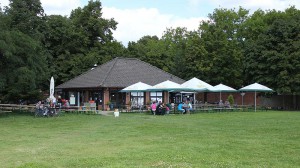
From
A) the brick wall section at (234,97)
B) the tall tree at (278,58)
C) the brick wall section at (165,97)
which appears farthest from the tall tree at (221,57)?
the brick wall section at (165,97)

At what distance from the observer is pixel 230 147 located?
496 inches

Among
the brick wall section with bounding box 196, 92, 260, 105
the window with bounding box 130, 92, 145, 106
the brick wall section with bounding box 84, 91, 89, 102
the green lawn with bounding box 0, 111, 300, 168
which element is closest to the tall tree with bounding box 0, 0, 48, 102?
the brick wall section with bounding box 84, 91, 89, 102

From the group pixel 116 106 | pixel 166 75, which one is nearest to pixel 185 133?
pixel 116 106

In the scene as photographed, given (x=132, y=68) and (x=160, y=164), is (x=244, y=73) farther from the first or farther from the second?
(x=160, y=164)

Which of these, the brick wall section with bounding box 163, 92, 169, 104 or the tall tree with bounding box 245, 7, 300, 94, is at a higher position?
the tall tree with bounding box 245, 7, 300, 94

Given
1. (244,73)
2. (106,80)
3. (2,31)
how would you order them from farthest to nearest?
(244,73) < (106,80) < (2,31)

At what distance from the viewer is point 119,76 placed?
138 ft

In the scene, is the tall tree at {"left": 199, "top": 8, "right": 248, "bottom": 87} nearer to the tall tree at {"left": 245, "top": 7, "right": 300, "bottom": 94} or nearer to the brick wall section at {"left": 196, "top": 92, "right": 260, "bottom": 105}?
the brick wall section at {"left": 196, "top": 92, "right": 260, "bottom": 105}

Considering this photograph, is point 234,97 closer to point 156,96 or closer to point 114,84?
point 156,96

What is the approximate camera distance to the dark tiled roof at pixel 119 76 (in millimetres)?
40500

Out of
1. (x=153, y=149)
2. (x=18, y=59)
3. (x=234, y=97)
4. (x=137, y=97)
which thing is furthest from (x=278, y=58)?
(x=153, y=149)

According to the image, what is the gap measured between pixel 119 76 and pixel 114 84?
2386mm

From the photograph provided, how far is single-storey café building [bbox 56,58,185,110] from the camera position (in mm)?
40281

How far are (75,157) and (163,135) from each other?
19.1 feet
